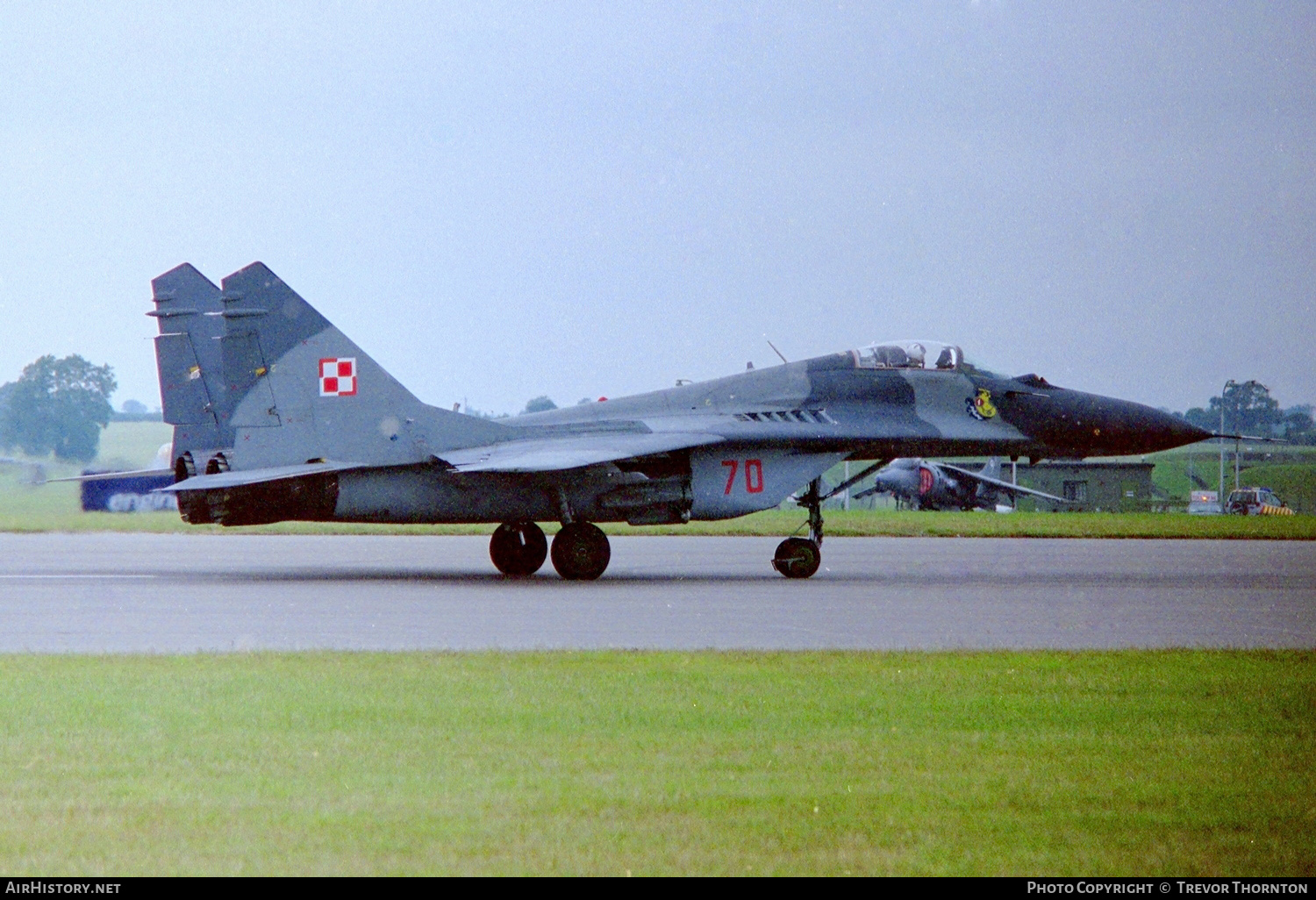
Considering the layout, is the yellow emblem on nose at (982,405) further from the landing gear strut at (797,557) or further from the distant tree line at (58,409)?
the distant tree line at (58,409)

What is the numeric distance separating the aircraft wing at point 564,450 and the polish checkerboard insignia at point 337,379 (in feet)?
4.36

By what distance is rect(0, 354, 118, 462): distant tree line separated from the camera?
30266mm

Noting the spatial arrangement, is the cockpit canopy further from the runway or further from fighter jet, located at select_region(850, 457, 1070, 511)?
fighter jet, located at select_region(850, 457, 1070, 511)

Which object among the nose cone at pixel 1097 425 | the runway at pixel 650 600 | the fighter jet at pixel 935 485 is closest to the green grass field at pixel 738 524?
the runway at pixel 650 600

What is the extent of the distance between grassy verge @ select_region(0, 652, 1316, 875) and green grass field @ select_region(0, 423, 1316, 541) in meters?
19.3

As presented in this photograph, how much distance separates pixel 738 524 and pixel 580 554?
17.1 metres

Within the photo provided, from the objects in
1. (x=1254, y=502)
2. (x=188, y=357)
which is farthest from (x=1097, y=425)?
(x=1254, y=502)

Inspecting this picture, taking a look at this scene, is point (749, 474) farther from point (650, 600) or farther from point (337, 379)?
point (337, 379)

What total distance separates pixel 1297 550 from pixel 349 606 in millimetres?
18538

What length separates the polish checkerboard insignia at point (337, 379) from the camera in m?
17.0

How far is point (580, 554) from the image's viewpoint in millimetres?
16922

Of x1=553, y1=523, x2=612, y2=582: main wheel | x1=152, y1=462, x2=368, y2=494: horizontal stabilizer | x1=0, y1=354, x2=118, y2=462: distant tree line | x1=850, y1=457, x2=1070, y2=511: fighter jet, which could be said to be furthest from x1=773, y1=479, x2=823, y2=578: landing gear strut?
x1=850, y1=457, x2=1070, y2=511: fighter jet

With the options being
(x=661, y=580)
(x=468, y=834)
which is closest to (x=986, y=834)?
(x=468, y=834)

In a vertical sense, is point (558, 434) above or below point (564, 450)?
above
